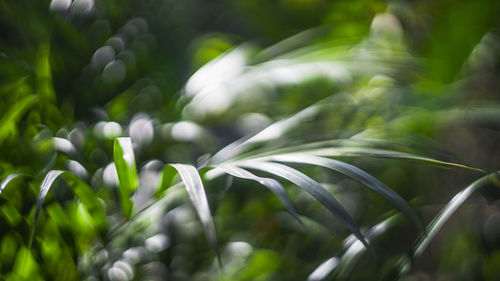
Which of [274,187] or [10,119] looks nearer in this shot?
[274,187]

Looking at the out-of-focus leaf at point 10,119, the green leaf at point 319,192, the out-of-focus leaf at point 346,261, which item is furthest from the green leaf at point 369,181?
the out-of-focus leaf at point 10,119

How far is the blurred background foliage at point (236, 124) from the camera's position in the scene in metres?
0.54

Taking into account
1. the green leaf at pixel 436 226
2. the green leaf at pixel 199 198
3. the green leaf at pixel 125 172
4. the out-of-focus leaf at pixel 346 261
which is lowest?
the out-of-focus leaf at pixel 346 261

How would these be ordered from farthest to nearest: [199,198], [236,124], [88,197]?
1. [236,124]
2. [88,197]
3. [199,198]

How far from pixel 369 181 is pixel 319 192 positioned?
0.16ft

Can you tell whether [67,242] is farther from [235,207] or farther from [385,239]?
[385,239]

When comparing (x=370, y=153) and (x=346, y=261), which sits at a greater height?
(x=370, y=153)

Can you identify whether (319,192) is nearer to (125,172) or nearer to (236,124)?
(125,172)

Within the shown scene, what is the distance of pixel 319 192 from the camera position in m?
0.36

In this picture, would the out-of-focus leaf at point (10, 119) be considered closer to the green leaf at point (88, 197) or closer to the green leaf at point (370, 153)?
the green leaf at point (88, 197)

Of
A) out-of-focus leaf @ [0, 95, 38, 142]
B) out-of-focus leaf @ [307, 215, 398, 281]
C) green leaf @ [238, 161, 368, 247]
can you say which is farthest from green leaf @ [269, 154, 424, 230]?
out-of-focus leaf @ [0, 95, 38, 142]

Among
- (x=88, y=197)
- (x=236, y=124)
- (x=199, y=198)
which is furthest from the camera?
(x=236, y=124)

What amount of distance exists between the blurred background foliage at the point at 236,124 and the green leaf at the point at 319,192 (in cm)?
13

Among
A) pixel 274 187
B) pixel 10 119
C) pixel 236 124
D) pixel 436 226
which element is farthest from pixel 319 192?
pixel 236 124
